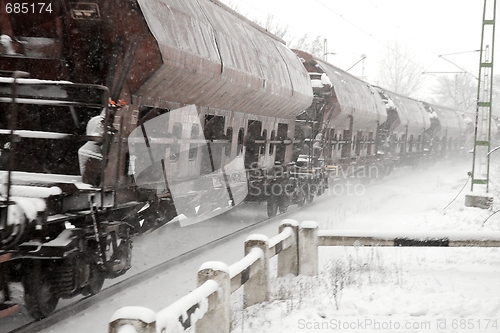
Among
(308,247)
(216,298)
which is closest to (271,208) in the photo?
(308,247)

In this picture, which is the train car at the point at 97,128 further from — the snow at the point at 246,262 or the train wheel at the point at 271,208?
the train wheel at the point at 271,208

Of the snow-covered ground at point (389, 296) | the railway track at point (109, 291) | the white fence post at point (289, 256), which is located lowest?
the railway track at point (109, 291)

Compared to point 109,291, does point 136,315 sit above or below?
above

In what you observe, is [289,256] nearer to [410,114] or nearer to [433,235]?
[433,235]

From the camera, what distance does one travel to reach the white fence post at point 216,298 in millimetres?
4504

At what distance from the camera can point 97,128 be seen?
5.86 m

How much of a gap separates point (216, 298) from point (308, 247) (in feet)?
9.10

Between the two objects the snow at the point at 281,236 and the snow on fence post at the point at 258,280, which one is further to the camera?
the snow at the point at 281,236

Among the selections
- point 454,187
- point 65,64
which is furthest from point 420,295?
point 454,187

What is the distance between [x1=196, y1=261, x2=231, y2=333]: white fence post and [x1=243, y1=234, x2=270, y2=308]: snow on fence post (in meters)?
1.30

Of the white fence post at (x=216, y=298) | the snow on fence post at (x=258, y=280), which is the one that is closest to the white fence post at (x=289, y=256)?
the snow on fence post at (x=258, y=280)

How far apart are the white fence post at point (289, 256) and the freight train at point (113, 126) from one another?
201cm

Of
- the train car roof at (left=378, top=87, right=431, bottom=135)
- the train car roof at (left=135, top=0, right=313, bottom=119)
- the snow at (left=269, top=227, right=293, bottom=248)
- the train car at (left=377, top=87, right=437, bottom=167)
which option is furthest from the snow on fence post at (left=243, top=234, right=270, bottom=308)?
the train car roof at (left=378, top=87, right=431, bottom=135)

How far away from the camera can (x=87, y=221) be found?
6133mm
